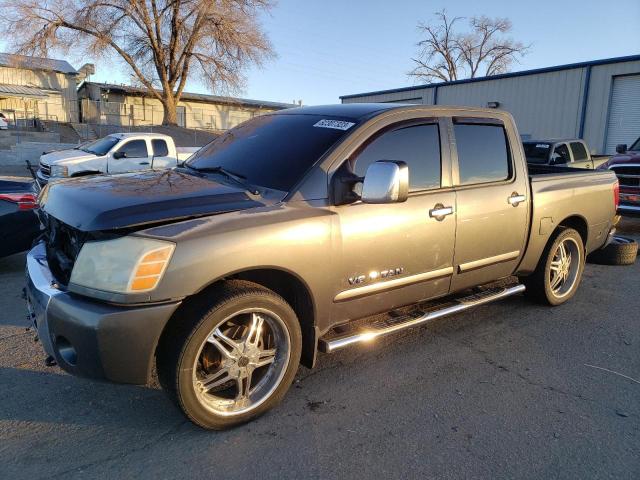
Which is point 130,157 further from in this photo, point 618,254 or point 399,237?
point 399,237

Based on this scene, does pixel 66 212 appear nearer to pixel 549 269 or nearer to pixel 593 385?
pixel 593 385

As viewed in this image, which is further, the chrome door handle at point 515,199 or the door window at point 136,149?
the door window at point 136,149

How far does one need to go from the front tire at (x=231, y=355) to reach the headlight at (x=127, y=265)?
308 mm

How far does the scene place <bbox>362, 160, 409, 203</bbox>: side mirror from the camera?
3000 mm

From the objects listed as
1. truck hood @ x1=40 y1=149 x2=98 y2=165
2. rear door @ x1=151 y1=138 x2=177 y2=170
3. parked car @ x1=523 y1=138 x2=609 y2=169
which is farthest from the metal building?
truck hood @ x1=40 y1=149 x2=98 y2=165

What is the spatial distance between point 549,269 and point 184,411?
376 centimetres

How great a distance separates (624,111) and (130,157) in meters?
17.7

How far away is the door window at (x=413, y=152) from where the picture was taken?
3.46 meters

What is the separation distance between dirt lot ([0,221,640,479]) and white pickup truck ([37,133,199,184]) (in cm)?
997

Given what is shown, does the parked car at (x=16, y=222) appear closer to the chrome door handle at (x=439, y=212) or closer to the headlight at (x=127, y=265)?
the headlight at (x=127, y=265)

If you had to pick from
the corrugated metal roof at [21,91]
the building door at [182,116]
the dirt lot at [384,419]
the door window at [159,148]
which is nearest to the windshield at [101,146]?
the door window at [159,148]

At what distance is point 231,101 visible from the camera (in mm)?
54625

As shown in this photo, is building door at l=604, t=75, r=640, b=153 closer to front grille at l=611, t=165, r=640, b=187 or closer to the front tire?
front grille at l=611, t=165, r=640, b=187

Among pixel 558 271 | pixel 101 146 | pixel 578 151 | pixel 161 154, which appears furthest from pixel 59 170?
pixel 578 151
